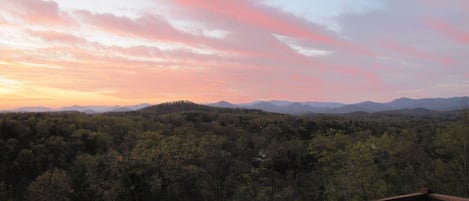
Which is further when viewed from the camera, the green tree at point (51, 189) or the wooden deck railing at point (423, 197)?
the green tree at point (51, 189)

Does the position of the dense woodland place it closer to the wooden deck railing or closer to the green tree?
the green tree

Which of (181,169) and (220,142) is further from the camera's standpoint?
(220,142)

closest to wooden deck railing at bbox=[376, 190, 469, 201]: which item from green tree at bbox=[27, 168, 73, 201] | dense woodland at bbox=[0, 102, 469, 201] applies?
dense woodland at bbox=[0, 102, 469, 201]

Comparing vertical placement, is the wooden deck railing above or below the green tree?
above

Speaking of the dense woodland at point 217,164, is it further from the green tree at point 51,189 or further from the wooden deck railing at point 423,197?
the wooden deck railing at point 423,197

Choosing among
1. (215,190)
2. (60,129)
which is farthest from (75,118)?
(215,190)

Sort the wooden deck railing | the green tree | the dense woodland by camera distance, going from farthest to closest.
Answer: the green tree
the dense woodland
the wooden deck railing

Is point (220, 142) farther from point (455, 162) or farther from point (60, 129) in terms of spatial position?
point (455, 162)

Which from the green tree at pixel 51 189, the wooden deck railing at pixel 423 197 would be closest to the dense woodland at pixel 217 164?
the green tree at pixel 51 189
